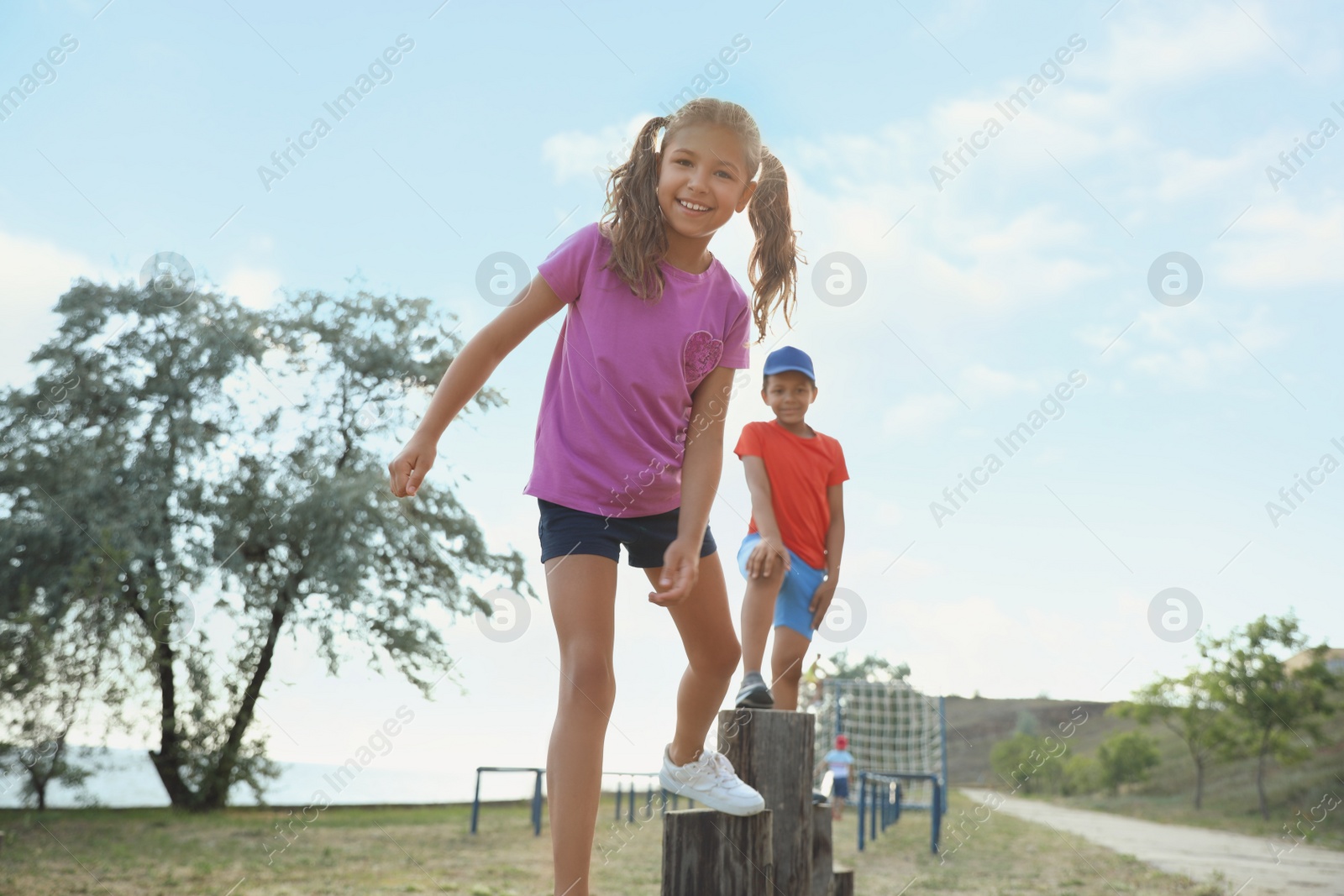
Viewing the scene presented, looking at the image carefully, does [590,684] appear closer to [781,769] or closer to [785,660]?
[781,769]

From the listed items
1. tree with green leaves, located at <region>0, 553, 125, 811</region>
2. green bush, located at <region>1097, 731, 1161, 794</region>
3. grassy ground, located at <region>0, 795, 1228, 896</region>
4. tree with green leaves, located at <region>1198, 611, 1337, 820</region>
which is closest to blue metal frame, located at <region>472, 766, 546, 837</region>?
grassy ground, located at <region>0, 795, 1228, 896</region>

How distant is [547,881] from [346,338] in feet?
27.1

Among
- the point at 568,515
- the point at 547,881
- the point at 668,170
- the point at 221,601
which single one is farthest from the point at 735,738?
the point at 221,601

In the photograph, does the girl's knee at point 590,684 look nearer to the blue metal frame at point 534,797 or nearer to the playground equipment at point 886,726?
the blue metal frame at point 534,797

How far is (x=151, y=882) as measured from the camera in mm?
7391

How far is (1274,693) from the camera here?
21.7m

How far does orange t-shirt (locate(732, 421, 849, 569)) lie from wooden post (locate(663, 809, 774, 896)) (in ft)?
5.19

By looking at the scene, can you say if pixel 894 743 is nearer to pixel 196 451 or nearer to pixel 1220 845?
pixel 1220 845

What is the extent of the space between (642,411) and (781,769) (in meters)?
1.22

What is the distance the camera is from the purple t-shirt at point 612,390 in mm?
2266

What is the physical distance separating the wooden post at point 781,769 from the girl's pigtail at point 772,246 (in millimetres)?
1135

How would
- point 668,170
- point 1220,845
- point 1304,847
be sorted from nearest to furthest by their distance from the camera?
1. point 668,170
2. point 1220,845
3. point 1304,847

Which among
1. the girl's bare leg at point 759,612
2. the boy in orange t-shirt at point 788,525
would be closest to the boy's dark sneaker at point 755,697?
the boy in orange t-shirt at point 788,525

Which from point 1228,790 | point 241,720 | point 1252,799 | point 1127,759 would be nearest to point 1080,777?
point 1127,759
